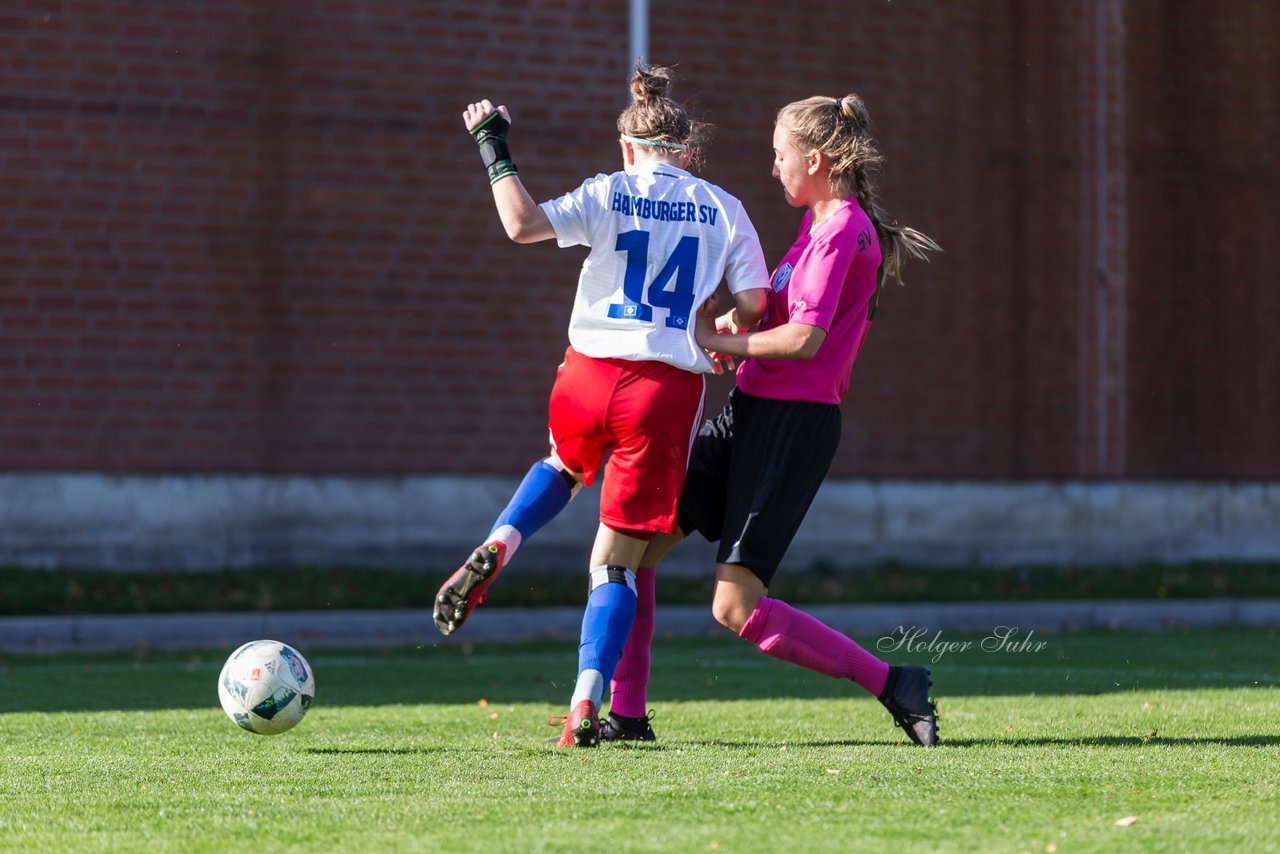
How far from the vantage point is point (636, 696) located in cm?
613

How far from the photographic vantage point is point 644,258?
18.6 feet

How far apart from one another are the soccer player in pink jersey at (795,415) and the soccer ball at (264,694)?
112cm

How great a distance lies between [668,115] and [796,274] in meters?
0.70

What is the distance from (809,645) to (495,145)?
6.75 ft

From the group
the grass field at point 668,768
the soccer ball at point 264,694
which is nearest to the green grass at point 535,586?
the grass field at point 668,768

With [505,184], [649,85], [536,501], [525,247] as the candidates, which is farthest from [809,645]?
[525,247]

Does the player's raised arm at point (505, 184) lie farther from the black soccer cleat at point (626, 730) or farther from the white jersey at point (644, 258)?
the black soccer cleat at point (626, 730)

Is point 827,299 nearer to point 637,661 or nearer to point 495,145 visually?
point 495,145

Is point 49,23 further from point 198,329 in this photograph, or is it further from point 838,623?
A: point 838,623

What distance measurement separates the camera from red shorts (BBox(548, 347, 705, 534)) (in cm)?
566

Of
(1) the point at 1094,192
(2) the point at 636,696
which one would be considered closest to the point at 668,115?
(2) the point at 636,696

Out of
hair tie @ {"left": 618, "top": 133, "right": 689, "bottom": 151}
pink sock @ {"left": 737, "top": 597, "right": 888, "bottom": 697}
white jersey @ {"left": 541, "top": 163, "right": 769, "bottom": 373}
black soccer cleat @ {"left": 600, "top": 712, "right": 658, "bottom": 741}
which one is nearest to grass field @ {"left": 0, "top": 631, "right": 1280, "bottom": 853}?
Result: black soccer cleat @ {"left": 600, "top": 712, "right": 658, "bottom": 741}

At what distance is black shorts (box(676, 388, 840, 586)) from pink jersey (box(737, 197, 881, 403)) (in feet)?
0.21

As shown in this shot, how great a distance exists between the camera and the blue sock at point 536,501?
19.0 feet
